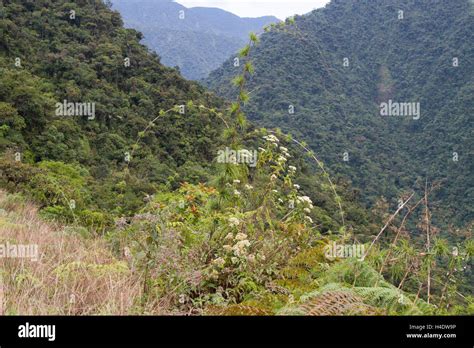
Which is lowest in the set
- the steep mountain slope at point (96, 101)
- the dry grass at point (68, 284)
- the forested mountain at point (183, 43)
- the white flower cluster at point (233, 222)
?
the dry grass at point (68, 284)

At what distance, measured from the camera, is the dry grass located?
6.82ft

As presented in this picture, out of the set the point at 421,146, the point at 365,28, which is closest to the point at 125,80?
the point at 421,146

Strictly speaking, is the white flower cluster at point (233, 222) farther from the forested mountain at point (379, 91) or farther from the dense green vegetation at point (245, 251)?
the forested mountain at point (379, 91)

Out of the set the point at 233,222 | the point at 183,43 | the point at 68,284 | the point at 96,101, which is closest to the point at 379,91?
the point at 96,101

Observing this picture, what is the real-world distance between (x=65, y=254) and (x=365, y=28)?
83.8 metres

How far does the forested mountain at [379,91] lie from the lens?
43812 millimetres

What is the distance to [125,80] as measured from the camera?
2347 centimetres

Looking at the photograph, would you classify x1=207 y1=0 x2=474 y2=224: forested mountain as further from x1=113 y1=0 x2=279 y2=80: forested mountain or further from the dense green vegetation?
x1=113 y1=0 x2=279 y2=80: forested mountain

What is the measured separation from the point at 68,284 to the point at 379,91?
72.2 metres

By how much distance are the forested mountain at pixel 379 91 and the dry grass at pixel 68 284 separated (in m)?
30.8

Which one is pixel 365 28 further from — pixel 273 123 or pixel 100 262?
pixel 100 262

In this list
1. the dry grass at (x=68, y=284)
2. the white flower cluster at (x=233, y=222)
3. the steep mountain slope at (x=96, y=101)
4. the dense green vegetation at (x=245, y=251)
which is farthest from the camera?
the steep mountain slope at (x=96, y=101)

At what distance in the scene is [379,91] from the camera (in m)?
70.2

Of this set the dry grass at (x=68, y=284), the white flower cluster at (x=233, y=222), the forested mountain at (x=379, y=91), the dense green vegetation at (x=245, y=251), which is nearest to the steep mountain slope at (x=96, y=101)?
the dense green vegetation at (x=245, y=251)
